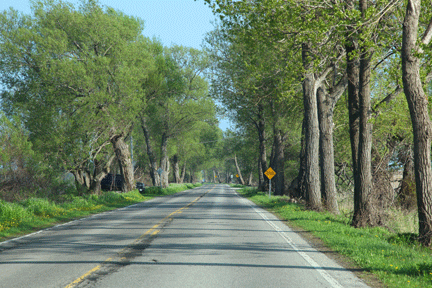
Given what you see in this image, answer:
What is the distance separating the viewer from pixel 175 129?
1953 inches

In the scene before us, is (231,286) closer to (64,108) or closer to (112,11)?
(64,108)

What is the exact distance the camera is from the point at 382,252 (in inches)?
346

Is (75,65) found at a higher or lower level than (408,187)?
higher

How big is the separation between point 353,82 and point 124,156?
23632mm

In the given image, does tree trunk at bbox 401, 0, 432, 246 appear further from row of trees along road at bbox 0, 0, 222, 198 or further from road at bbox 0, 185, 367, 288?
row of trees along road at bbox 0, 0, 222, 198

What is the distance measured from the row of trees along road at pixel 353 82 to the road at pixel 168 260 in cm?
373

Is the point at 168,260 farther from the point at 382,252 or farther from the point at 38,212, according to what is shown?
the point at 38,212

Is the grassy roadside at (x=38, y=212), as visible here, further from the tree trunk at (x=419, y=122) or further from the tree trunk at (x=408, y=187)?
the tree trunk at (x=408, y=187)

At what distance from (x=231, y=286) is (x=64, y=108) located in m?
23.6

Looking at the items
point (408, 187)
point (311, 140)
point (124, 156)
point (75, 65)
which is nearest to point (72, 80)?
point (75, 65)

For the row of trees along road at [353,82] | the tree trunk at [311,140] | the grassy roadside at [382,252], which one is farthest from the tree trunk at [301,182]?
the grassy roadside at [382,252]

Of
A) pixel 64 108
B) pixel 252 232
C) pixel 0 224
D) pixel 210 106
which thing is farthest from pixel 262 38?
pixel 210 106

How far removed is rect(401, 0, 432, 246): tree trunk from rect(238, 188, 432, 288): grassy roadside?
26.8 inches

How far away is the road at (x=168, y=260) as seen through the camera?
21.5ft
